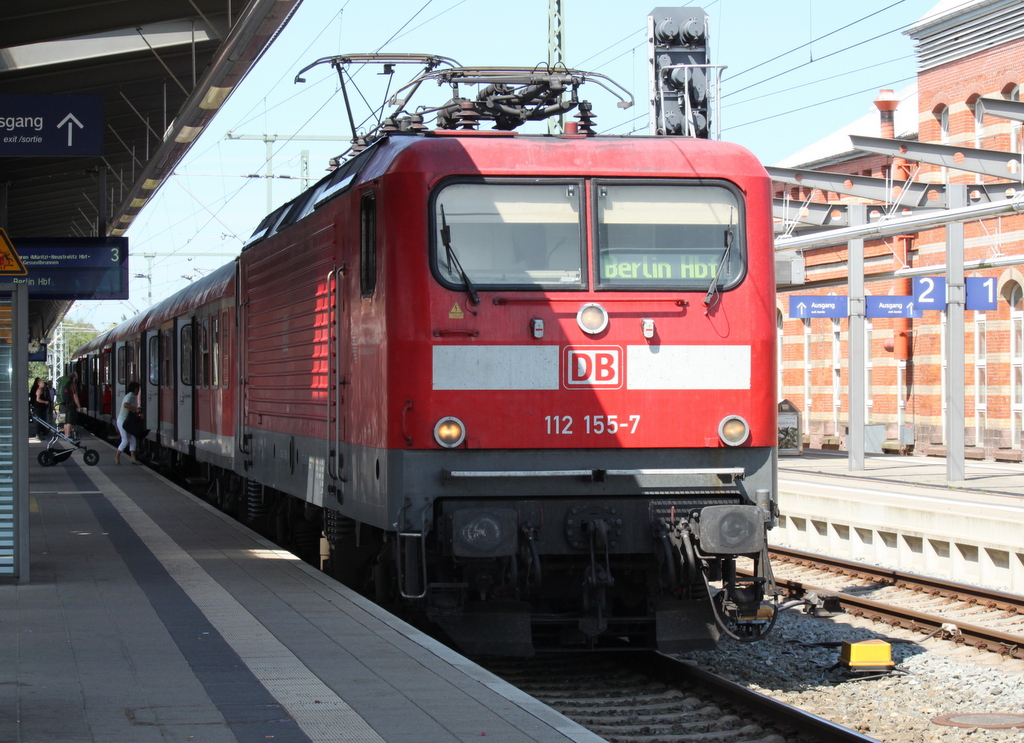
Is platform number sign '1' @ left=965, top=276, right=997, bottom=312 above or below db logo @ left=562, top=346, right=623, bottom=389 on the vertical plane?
above

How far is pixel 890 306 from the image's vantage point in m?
21.9

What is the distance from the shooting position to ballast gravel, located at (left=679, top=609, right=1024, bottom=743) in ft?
24.0

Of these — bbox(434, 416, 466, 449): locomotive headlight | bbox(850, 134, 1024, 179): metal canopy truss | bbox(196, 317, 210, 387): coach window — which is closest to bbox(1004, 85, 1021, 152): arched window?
bbox(850, 134, 1024, 179): metal canopy truss

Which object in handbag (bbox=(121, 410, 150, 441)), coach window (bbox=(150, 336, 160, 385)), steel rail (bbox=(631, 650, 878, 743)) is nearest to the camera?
steel rail (bbox=(631, 650, 878, 743))

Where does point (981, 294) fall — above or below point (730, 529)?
above

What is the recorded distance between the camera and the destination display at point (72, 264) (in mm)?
16859

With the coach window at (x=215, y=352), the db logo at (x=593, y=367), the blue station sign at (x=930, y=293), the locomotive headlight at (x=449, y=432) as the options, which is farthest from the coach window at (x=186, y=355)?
the blue station sign at (x=930, y=293)

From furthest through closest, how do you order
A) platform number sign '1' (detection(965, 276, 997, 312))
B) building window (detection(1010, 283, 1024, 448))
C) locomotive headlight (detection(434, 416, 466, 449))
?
building window (detection(1010, 283, 1024, 448)) < platform number sign '1' (detection(965, 276, 997, 312)) < locomotive headlight (detection(434, 416, 466, 449))

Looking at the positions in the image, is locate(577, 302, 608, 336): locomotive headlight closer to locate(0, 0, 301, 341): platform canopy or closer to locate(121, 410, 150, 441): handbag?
locate(0, 0, 301, 341): platform canopy

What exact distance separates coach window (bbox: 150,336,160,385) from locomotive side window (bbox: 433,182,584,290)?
1554 centimetres

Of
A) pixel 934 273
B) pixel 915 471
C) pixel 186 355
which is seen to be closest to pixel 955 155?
pixel 934 273

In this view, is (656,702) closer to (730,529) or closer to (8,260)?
(730,529)

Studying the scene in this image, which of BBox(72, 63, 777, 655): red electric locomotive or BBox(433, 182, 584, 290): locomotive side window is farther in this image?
BBox(433, 182, 584, 290): locomotive side window

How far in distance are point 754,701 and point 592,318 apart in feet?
7.77
